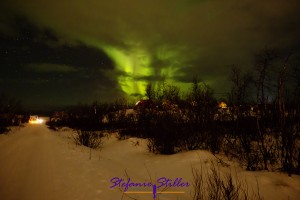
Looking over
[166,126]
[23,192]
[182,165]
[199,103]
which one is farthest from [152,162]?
[199,103]

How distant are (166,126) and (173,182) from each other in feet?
14.9

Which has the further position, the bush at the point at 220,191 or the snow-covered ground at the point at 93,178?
the snow-covered ground at the point at 93,178

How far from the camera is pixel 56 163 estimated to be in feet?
25.0

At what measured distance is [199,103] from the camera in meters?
16.1

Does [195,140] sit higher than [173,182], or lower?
higher

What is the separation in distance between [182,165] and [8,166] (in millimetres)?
5816

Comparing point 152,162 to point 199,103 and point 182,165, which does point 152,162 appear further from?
point 199,103

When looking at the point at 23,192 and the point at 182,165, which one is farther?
the point at 182,165

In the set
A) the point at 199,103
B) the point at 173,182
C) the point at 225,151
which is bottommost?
the point at 173,182

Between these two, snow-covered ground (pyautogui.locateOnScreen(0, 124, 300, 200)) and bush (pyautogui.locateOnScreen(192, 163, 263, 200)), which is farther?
snow-covered ground (pyautogui.locateOnScreen(0, 124, 300, 200))

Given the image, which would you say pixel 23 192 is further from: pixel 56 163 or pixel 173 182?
pixel 173 182

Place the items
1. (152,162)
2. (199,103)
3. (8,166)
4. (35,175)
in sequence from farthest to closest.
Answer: (199,103) → (152,162) → (8,166) → (35,175)

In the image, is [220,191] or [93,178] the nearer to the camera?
[220,191]

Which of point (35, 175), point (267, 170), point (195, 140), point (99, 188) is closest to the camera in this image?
point (99, 188)
